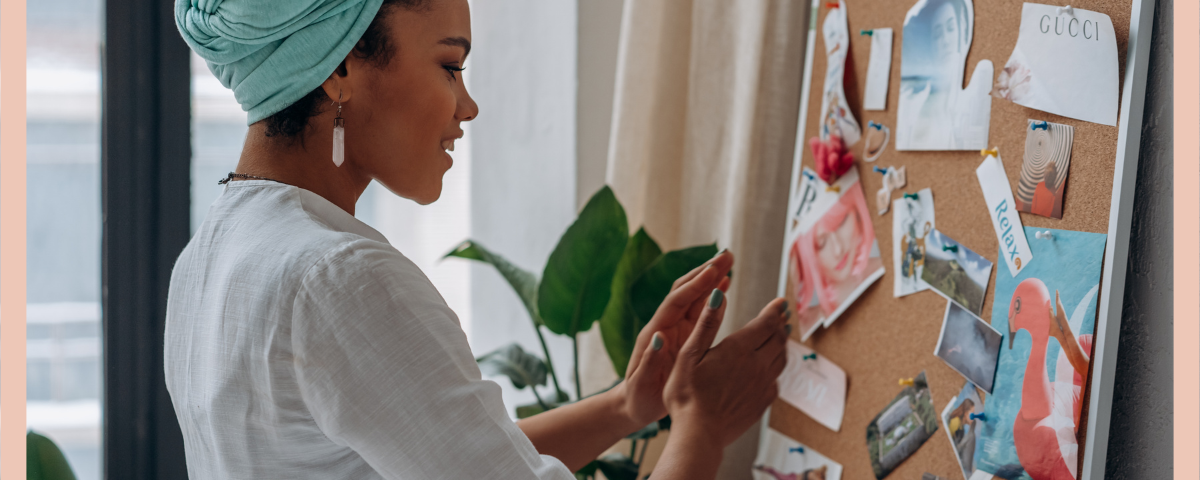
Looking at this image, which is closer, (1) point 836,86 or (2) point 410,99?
(2) point 410,99

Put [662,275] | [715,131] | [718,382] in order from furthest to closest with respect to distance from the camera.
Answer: [715,131]
[662,275]
[718,382]

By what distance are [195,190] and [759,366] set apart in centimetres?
119

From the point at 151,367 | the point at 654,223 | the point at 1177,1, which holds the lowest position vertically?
the point at 151,367

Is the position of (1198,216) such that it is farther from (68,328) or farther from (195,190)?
(68,328)

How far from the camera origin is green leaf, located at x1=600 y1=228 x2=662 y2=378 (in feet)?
4.32

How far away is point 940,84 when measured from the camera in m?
A: 0.93

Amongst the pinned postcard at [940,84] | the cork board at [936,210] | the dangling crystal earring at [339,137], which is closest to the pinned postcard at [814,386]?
the cork board at [936,210]

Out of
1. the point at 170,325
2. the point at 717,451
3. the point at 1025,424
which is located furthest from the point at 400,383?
the point at 1025,424

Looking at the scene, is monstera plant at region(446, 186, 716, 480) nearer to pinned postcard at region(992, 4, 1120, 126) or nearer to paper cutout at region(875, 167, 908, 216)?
paper cutout at region(875, 167, 908, 216)

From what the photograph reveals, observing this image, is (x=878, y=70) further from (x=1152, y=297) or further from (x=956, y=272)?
(x=1152, y=297)

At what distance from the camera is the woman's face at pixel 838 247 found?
3.57 feet

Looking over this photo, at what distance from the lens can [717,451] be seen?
0.79m

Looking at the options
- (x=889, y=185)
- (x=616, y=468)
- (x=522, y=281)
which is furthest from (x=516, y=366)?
(x=889, y=185)

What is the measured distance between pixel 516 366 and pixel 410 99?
32.9 inches
